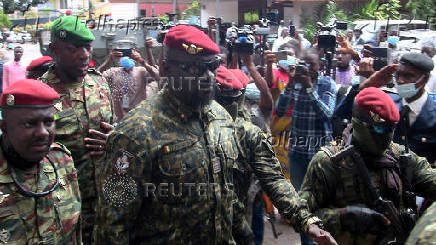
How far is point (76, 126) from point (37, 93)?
964 millimetres

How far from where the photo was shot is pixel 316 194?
110 inches

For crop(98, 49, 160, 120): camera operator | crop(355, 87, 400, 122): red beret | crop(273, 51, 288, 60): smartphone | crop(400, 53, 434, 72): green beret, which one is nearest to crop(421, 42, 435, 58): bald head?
crop(273, 51, 288, 60): smartphone

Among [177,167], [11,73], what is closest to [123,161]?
[177,167]

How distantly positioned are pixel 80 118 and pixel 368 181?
6.33 feet

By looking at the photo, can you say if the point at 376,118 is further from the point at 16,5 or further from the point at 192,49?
the point at 16,5

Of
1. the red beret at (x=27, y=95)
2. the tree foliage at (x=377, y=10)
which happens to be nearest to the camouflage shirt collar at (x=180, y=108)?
the red beret at (x=27, y=95)

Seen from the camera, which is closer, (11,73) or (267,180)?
(267,180)

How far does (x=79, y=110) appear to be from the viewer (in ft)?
10.9

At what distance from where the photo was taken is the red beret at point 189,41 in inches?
90.8

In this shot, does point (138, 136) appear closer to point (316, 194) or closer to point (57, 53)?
point (316, 194)

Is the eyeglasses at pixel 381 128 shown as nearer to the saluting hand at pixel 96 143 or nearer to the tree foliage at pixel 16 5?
the saluting hand at pixel 96 143

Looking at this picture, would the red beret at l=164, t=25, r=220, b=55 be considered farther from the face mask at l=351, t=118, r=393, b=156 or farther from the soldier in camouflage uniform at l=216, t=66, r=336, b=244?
the face mask at l=351, t=118, r=393, b=156

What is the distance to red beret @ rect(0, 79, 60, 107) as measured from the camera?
229 cm

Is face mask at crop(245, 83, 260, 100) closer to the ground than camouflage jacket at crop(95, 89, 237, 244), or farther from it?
closer to the ground
